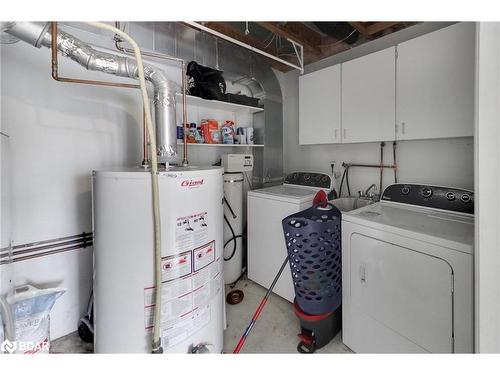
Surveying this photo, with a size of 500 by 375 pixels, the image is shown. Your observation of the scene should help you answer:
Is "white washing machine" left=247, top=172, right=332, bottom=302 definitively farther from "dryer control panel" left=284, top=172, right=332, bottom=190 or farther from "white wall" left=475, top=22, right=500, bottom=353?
"white wall" left=475, top=22, right=500, bottom=353

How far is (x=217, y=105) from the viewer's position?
2330mm

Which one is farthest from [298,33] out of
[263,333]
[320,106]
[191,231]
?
[263,333]

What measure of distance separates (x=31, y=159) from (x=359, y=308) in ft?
7.82

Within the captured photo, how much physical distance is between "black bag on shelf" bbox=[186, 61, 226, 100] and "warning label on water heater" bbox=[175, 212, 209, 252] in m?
1.27

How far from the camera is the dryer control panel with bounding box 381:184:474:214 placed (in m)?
1.49

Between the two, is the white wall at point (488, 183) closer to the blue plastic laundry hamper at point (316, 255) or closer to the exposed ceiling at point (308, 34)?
the blue plastic laundry hamper at point (316, 255)

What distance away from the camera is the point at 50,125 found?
5.16ft

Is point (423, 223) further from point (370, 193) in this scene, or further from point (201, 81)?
point (201, 81)

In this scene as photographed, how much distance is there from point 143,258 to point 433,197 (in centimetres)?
194

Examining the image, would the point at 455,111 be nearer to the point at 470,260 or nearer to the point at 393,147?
the point at 393,147

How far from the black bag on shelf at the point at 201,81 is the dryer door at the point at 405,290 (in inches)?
65.3

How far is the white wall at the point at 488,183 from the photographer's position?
32.7 inches

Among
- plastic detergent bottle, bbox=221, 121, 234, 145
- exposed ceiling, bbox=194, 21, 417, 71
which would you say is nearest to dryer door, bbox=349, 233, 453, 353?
plastic detergent bottle, bbox=221, 121, 234, 145
